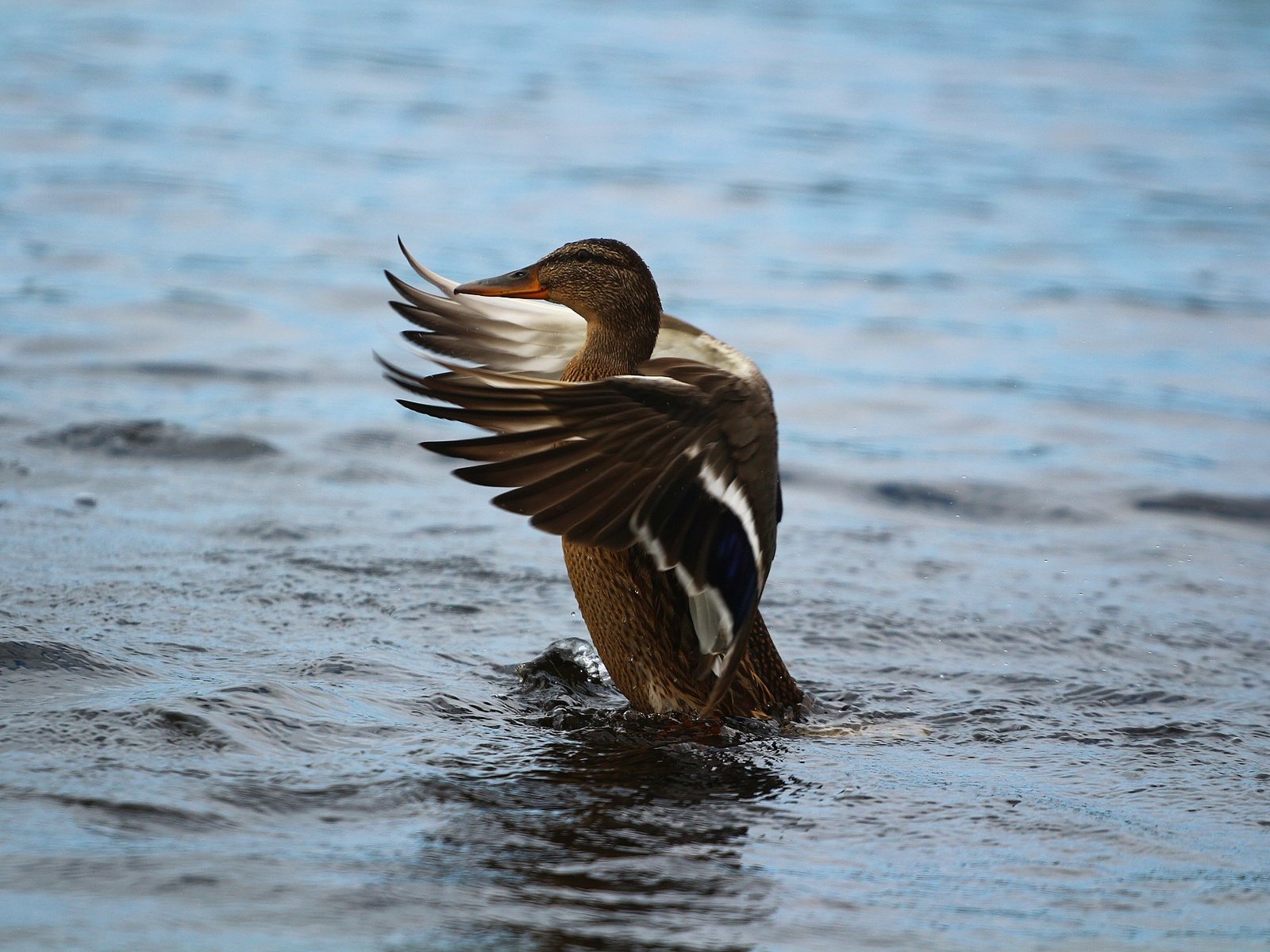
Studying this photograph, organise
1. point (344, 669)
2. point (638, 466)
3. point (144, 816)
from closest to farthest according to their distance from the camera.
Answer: point (144, 816), point (638, 466), point (344, 669)

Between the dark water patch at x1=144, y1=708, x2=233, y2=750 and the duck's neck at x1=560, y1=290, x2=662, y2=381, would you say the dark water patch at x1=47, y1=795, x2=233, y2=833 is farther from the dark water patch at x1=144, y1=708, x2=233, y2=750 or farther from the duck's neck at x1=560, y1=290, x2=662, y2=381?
the duck's neck at x1=560, y1=290, x2=662, y2=381

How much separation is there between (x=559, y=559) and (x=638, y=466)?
2.44m

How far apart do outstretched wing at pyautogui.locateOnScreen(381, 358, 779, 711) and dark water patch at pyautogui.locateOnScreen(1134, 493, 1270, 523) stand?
13.3 feet

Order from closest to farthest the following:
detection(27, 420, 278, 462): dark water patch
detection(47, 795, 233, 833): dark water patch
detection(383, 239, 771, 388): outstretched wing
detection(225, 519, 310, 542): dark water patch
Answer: detection(47, 795, 233, 833): dark water patch < detection(383, 239, 771, 388): outstretched wing < detection(225, 519, 310, 542): dark water patch < detection(27, 420, 278, 462): dark water patch

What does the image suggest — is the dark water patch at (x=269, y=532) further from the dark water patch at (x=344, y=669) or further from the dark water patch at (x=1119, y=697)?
the dark water patch at (x=1119, y=697)

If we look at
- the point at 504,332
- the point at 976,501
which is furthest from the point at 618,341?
the point at 976,501

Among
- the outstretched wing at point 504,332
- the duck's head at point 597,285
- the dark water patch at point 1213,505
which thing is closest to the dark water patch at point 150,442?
the outstretched wing at point 504,332

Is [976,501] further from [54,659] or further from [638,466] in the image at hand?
[54,659]

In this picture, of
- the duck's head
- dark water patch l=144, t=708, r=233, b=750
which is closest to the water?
dark water patch l=144, t=708, r=233, b=750

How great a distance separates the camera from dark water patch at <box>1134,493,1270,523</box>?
794 cm

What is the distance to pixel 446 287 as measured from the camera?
5.48 m

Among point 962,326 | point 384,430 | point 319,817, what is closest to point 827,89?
point 962,326

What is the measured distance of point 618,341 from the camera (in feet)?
16.7

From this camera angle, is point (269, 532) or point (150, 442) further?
point (150, 442)
